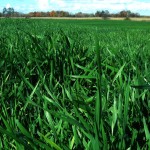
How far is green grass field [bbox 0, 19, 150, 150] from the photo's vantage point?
0.96 meters

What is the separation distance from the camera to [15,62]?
86.0 inches

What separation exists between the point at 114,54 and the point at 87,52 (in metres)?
0.25

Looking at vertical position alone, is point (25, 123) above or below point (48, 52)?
below

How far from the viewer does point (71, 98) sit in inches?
49.3

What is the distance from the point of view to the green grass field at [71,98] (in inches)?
37.8

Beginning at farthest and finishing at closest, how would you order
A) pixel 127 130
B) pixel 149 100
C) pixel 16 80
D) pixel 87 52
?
pixel 87 52, pixel 16 80, pixel 149 100, pixel 127 130

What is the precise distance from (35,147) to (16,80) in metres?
0.97

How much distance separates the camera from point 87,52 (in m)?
2.56

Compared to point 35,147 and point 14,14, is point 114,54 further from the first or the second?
point 14,14

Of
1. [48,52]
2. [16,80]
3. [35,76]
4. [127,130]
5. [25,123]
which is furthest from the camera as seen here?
[48,52]

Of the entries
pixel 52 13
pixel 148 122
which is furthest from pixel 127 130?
pixel 52 13

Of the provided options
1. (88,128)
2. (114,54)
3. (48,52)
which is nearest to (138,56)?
(114,54)

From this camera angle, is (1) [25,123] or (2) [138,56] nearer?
(1) [25,123]

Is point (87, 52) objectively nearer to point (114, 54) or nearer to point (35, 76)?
point (114, 54)
